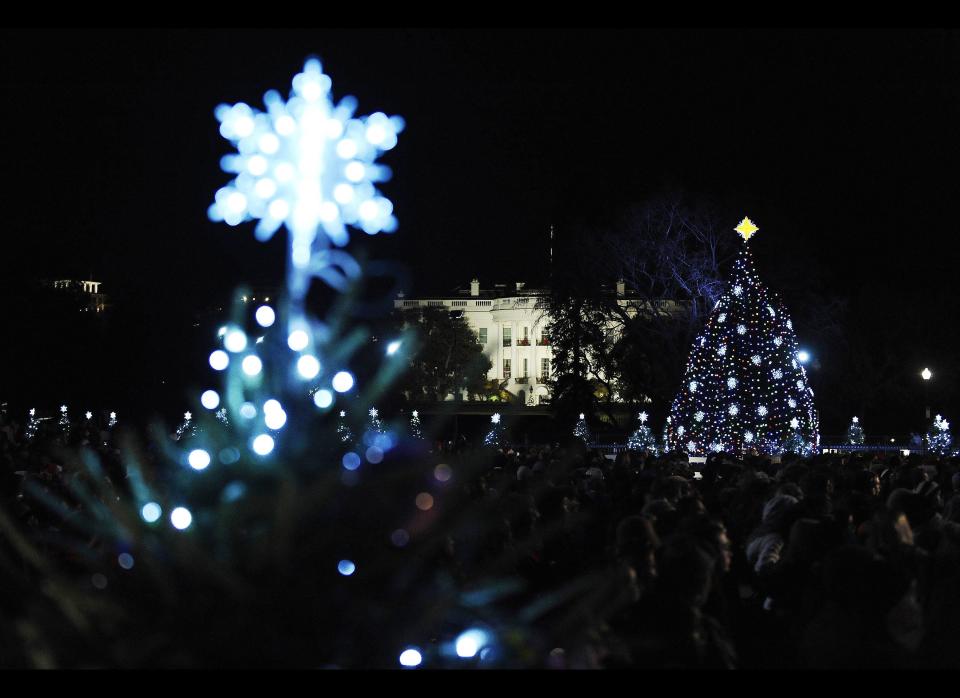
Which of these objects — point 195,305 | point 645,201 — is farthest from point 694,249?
point 195,305

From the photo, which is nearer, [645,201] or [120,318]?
[645,201]

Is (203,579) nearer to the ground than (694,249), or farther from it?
nearer to the ground

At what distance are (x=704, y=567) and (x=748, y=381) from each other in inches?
903

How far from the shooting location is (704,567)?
4.28 metres

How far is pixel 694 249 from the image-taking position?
135 ft

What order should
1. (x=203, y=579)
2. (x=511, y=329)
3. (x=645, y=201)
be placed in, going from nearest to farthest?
(x=203, y=579), (x=645, y=201), (x=511, y=329)

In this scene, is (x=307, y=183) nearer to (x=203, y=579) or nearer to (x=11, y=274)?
(x=203, y=579)

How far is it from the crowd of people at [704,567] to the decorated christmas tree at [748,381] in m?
13.7

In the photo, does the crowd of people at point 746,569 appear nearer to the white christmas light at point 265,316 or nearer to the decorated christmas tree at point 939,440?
the white christmas light at point 265,316

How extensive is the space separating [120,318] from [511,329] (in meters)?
63.5

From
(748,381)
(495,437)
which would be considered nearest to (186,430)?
(495,437)

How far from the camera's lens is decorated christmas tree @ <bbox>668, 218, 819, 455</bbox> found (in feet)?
86.3

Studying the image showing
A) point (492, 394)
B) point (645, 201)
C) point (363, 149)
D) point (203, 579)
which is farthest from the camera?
point (492, 394)

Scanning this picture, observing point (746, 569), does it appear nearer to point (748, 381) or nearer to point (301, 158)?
point (301, 158)
